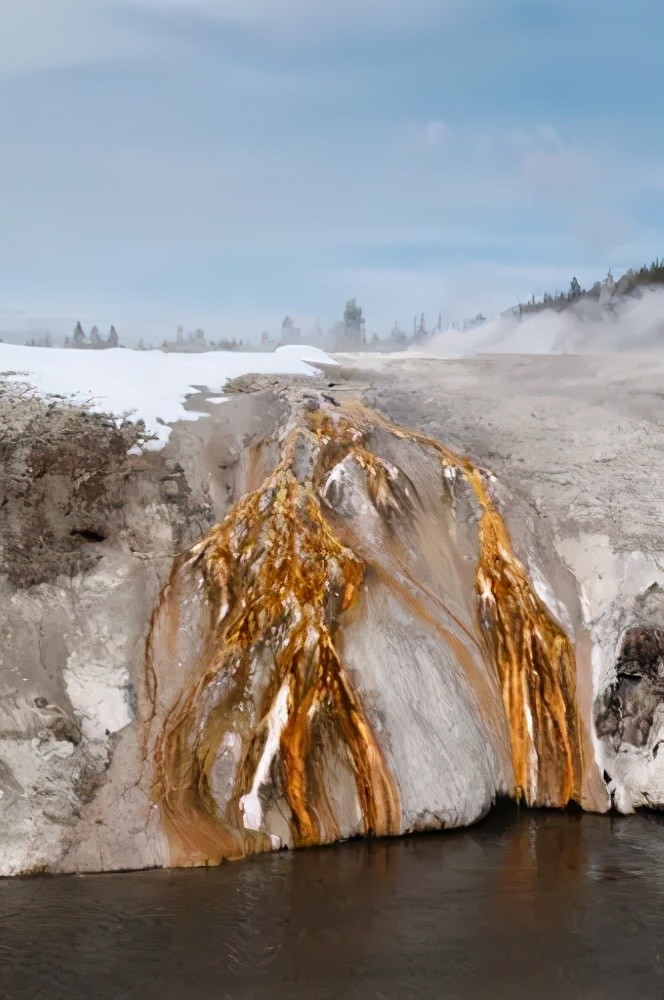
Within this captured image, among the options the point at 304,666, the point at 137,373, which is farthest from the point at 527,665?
the point at 137,373

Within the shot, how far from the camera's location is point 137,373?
47.0 feet

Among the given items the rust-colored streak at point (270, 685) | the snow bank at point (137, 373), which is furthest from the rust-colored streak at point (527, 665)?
the snow bank at point (137, 373)

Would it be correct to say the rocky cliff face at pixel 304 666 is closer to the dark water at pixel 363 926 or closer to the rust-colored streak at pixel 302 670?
the rust-colored streak at pixel 302 670

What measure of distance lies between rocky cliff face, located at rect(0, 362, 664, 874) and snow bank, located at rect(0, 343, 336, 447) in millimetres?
1102

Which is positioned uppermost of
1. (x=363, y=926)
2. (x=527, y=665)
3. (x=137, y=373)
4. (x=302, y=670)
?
(x=137, y=373)

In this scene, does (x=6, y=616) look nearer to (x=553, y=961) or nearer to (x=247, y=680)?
(x=247, y=680)

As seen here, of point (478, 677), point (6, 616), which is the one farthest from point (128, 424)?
point (478, 677)

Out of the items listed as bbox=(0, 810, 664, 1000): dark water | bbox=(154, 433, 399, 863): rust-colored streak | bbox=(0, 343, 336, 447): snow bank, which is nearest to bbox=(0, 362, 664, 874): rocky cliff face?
bbox=(154, 433, 399, 863): rust-colored streak

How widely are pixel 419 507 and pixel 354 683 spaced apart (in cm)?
277

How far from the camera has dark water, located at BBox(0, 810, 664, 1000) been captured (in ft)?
23.7

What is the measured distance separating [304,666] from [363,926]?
267 centimetres

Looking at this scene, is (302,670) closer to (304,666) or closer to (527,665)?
(304,666)

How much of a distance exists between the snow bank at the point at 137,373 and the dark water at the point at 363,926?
5.85m

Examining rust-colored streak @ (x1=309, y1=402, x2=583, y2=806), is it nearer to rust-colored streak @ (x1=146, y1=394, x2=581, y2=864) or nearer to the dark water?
rust-colored streak @ (x1=146, y1=394, x2=581, y2=864)
